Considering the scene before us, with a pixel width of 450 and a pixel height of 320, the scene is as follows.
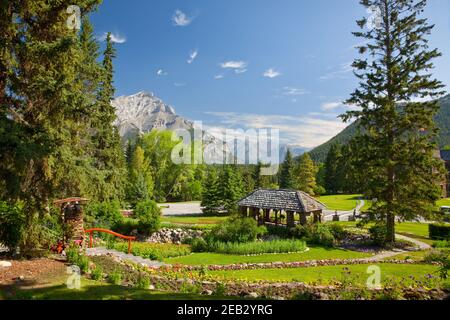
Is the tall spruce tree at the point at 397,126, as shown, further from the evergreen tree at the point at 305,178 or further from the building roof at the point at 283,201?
the evergreen tree at the point at 305,178

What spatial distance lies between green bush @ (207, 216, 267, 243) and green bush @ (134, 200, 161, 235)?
19.1ft

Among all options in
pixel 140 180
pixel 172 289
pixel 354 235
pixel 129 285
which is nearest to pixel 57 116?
pixel 129 285

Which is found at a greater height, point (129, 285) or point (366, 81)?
point (366, 81)

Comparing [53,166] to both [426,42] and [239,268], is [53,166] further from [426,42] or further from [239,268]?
[426,42]

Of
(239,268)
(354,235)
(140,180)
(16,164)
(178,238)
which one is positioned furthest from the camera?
(140,180)

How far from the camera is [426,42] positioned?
59.4 feet

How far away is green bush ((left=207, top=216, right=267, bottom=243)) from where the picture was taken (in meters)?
19.3

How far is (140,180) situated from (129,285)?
2794cm

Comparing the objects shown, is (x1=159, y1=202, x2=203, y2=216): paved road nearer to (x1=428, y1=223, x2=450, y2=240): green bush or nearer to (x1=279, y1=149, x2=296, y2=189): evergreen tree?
(x1=279, y1=149, x2=296, y2=189): evergreen tree

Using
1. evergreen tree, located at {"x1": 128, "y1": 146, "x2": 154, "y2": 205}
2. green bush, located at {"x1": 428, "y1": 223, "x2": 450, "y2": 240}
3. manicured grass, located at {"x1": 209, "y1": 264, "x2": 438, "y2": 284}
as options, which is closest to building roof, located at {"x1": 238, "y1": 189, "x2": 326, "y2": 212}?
green bush, located at {"x1": 428, "y1": 223, "x2": 450, "y2": 240}

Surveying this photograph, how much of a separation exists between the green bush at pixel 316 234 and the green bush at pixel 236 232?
3195 millimetres

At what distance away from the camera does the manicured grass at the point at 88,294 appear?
6.41 metres

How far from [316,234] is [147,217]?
40.1 ft

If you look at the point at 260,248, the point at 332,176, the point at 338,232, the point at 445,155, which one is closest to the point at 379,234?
the point at 338,232
